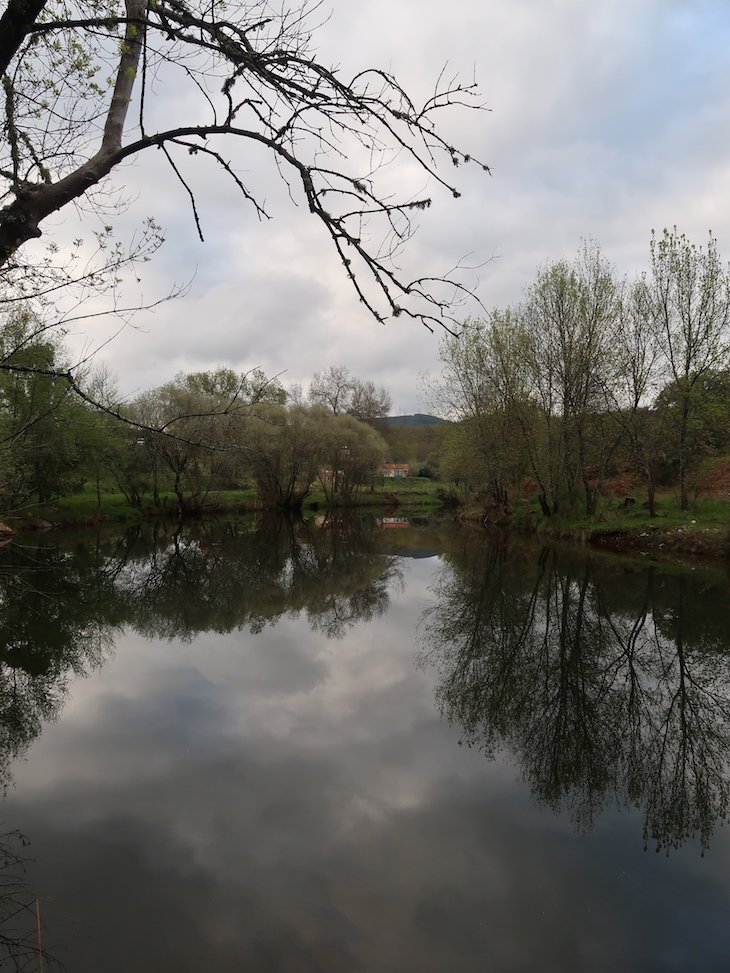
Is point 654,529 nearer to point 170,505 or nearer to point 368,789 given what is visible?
point 368,789

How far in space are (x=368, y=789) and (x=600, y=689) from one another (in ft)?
13.1

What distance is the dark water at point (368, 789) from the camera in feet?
12.4

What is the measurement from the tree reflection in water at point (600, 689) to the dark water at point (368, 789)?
4cm

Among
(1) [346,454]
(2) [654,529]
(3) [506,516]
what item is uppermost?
(1) [346,454]

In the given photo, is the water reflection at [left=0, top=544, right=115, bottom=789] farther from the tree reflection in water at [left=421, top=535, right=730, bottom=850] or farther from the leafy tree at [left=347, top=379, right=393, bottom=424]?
the leafy tree at [left=347, top=379, right=393, bottom=424]

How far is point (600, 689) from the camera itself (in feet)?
26.5

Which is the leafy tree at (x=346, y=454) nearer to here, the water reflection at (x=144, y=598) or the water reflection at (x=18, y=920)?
the water reflection at (x=144, y=598)

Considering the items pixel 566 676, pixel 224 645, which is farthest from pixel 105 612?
pixel 566 676

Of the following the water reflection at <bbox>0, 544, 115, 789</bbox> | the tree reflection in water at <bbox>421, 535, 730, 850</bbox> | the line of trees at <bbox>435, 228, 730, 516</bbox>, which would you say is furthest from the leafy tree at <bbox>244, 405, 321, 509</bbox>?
the tree reflection in water at <bbox>421, 535, 730, 850</bbox>

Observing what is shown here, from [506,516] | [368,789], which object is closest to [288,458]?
[506,516]

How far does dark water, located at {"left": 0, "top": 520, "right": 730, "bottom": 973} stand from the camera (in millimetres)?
3779

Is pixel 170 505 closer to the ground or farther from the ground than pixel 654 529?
farther from the ground

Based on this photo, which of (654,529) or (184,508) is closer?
(654,529)

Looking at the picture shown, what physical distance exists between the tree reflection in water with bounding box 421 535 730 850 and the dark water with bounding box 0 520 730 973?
0.04 metres
